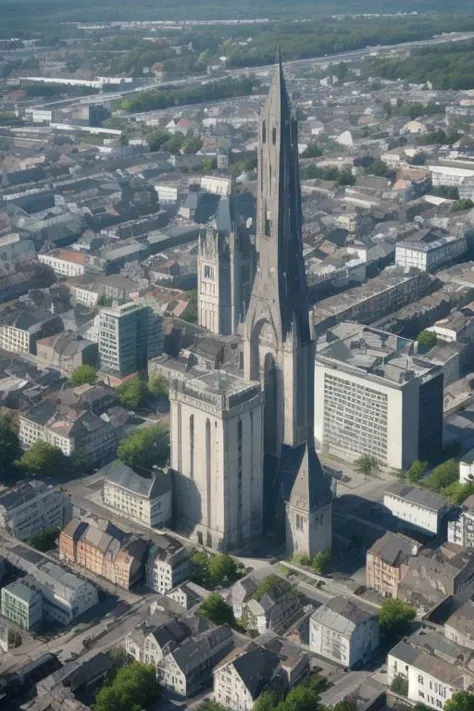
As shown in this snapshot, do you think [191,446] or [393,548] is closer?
[393,548]

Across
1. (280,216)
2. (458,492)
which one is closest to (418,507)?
(458,492)

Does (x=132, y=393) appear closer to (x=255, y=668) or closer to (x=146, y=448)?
(x=146, y=448)

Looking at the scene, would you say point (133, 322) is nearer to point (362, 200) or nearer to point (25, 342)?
point (25, 342)

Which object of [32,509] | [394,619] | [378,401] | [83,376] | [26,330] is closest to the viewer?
[394,619]

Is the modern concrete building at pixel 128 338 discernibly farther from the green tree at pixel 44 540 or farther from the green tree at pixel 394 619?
the green tree at pixel 394 619

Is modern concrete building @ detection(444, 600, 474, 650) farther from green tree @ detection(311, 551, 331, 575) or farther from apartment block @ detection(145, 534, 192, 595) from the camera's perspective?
apartment block @ detection(145, 534, 192, 595)

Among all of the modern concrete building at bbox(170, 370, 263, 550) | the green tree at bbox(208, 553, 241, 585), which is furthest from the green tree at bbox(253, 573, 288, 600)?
the modern concrete building at bbox(170, 370, 263, 550)

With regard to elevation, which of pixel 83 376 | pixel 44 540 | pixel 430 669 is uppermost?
pixel 83 376
